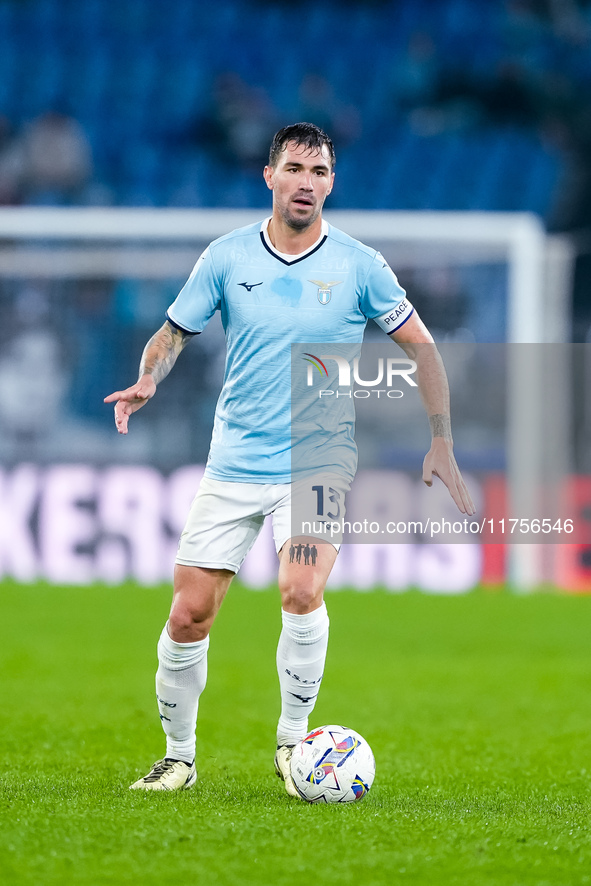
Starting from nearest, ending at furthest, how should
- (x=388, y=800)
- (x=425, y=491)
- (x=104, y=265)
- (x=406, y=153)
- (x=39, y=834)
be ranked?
(x=39, y=834), (x=388, y=800), (x=425, y=491), (x=104, y=265), (x=406, y=153)

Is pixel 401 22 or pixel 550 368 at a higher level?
pixel 401 22

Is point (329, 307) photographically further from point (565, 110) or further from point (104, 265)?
point (565, 110)

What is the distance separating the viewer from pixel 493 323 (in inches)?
442

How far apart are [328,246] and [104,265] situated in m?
7.28

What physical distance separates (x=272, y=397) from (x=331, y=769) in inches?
49.3

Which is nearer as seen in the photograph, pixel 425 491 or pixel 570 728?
A: pixel 570 728

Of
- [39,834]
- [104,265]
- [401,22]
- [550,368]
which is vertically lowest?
[39,834]

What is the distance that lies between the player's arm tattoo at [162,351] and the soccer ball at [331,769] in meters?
1.32

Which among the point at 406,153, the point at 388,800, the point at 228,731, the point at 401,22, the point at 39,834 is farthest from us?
the point at 401,22

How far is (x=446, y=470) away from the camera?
13.3ft

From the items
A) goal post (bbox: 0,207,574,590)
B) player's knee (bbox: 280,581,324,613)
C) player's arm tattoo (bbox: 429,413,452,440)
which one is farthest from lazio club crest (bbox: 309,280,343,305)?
goal post (bbox: 0,207,574,590)

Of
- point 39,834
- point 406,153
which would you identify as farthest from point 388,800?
point 406,153

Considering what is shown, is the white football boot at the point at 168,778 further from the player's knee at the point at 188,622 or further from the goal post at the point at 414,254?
the goal post at the point at 414,254

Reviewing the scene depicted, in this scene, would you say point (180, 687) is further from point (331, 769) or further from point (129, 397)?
point (129, 397)
